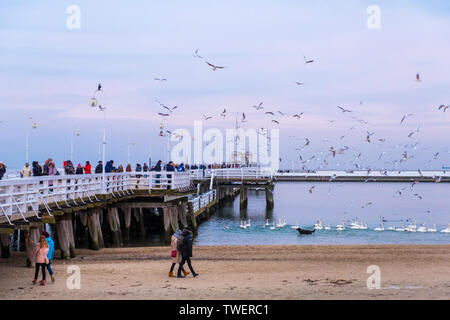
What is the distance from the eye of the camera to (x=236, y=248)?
31.0 m

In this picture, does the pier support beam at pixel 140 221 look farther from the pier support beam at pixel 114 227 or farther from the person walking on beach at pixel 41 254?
the person walking on beach at pixel 41 254

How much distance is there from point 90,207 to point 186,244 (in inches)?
402

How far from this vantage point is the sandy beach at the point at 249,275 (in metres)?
17.3

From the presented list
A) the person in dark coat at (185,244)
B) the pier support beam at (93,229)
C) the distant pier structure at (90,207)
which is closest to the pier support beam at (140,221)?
the distant pier structure at (90,207)

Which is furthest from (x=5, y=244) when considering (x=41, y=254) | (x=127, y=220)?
(x=127, y=220)

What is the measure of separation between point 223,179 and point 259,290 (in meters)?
41.6

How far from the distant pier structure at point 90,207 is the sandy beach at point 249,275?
4.96ft

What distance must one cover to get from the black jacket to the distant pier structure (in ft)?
15.4

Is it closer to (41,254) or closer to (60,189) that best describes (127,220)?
(60,189)

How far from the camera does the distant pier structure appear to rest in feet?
71.2

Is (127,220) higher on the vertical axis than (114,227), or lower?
higher

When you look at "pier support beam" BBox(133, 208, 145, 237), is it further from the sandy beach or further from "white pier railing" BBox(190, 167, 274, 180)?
"white pier railing" BBox(190, 167, 274, 180)

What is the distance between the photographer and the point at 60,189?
29359 mm
